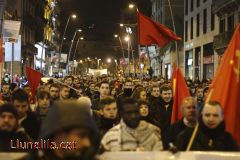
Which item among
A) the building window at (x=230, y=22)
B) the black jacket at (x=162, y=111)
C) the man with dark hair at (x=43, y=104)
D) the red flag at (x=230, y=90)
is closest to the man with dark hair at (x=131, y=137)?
the red flag at (x=230, y=90)

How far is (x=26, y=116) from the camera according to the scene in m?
6.08

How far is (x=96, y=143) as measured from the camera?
2.60 metres

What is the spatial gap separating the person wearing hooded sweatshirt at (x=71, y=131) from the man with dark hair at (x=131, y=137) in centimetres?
272

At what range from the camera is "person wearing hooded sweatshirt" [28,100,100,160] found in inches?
93.0

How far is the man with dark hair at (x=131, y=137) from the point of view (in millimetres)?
5246

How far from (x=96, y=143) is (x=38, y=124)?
3.56 metres

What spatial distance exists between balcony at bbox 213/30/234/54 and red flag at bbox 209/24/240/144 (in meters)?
28.9

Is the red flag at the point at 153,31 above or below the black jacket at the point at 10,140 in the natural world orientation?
above

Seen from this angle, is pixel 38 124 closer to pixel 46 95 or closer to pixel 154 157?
pixel 46 95

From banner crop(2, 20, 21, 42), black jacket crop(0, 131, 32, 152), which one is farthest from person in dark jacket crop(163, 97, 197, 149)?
banner crop(2, 20, 21, 42)

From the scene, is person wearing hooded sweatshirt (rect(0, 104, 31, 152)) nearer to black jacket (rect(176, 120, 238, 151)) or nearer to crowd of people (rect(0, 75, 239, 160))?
crowd of people (rect(0, 75, 239, 160))

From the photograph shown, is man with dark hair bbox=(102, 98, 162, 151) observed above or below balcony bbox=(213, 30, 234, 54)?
below

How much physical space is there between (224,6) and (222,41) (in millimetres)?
2613

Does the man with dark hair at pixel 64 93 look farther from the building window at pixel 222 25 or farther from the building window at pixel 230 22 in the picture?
the building window at pixel 222 25
